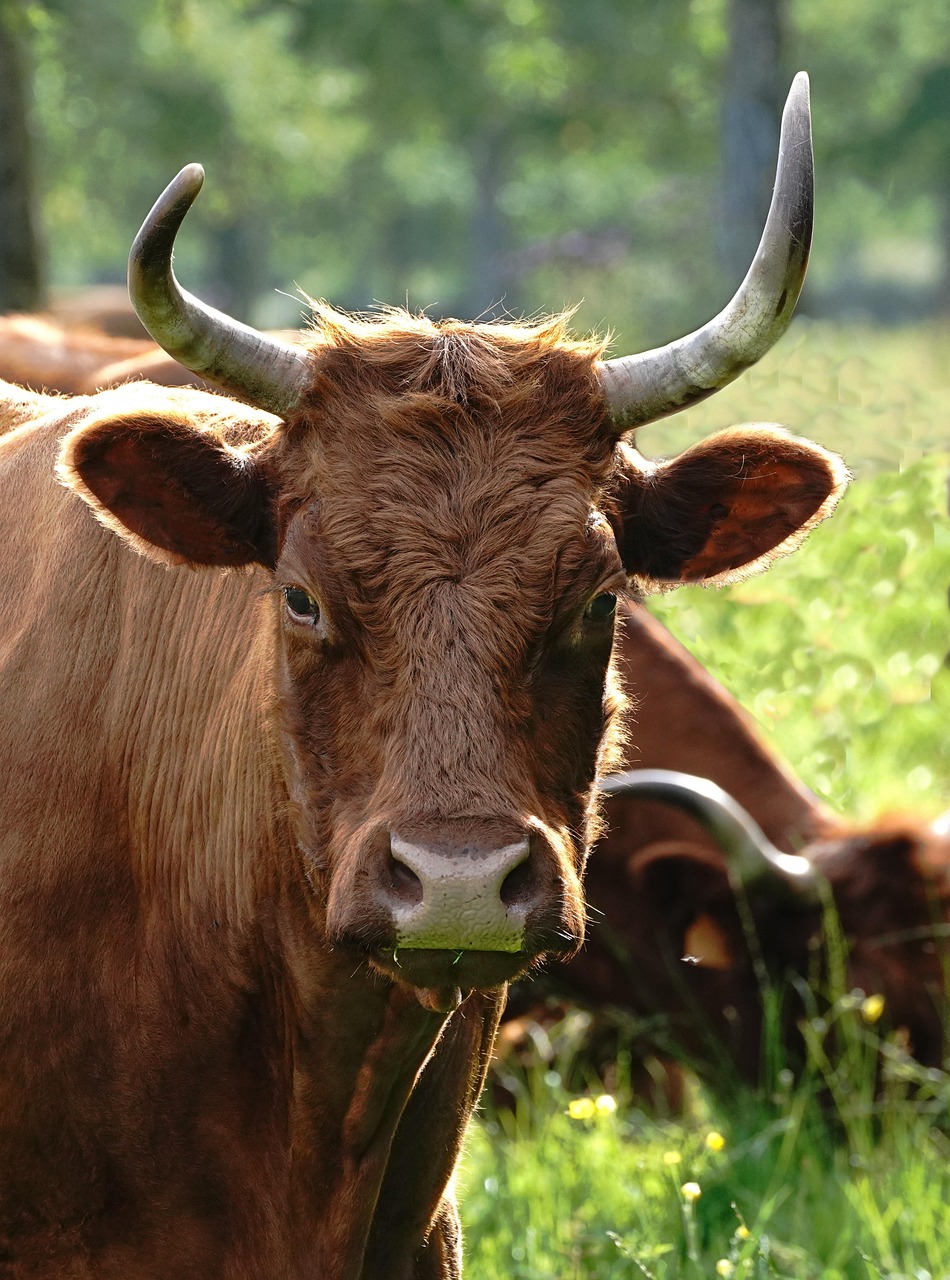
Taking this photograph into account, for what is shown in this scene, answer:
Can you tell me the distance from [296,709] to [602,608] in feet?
1.94

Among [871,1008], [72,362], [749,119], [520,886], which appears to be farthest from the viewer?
[749,119]

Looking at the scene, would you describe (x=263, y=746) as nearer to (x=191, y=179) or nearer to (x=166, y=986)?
(x=166, y=986)

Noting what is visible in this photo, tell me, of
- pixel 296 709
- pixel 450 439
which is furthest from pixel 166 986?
pixel 450 439

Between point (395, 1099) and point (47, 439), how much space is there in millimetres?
1629

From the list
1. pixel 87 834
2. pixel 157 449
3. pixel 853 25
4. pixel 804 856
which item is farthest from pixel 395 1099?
pixel 853 25

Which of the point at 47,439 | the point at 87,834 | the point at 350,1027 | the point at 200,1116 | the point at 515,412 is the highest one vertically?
the point at 515,412

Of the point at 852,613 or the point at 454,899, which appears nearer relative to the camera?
the point at 454,899

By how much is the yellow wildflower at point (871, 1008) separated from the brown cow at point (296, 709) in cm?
212

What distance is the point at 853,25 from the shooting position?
3816cm

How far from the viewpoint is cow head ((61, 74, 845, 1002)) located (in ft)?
8.58

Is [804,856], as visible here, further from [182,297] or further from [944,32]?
[944,32]

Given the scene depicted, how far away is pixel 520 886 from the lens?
259 centimetres

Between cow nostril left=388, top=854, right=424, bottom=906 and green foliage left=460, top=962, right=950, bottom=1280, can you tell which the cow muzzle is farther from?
green foliage left=460, top=962, right=950, bottom=1280

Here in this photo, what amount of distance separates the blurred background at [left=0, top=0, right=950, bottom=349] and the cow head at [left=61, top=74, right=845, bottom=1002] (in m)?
6.99
